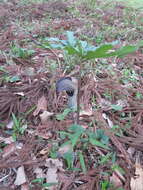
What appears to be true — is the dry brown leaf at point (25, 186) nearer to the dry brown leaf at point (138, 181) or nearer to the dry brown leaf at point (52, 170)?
the dry brown leaf at point (52, 170)

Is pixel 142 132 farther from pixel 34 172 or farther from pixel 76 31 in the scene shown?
pixel 76 31

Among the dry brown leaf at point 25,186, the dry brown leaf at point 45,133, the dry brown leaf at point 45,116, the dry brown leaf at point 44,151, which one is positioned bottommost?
the dry brown leaf at point 25,186

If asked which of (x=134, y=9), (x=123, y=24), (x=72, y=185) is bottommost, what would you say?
(x=72, y=185)

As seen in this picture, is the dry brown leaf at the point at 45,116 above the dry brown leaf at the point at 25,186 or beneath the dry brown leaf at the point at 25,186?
above

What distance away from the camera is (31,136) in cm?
131

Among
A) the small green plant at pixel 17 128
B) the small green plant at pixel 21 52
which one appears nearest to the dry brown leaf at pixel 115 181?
the small green plant at pixel 17 128

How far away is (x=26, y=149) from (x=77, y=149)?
0.31 metres

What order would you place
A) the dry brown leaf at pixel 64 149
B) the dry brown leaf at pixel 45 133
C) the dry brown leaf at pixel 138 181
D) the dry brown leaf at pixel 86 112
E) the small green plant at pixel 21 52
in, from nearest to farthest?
the dry brown leaf at pixel 138 181 < the dry brown leaf at pixel 64 149 < the dry brown leaf at pixel 45 133 < the dry brown leaf at pixel 86 112 < the small green plant at pixel 21 52

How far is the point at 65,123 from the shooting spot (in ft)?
4.45

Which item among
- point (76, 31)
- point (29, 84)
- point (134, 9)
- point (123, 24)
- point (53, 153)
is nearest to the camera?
point (53, 153)

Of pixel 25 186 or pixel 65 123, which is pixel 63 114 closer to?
pixel 65 123

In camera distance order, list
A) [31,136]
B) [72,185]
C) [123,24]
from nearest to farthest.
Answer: [72,185]
[31,136]
[123,24]

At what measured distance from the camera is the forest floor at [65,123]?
1.10 meters

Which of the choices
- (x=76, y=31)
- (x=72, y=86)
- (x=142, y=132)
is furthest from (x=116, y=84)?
(x=76, y=31)
